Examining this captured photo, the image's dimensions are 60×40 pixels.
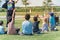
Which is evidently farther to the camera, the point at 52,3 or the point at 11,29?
the point at 52,3

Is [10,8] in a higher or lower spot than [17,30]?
higher

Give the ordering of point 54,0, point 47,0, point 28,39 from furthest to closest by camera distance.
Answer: point 54,0 → point 47,0 → point 28,39

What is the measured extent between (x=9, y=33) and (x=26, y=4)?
131ft

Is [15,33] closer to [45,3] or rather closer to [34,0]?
[45,3]

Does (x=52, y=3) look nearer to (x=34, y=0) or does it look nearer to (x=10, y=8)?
(x=34, y=0)

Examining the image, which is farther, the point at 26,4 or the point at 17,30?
the point at 26,4

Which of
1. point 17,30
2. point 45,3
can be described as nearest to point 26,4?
point 45,3

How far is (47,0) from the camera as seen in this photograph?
50.1 meters

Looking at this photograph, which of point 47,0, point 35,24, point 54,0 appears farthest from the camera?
point 54,0

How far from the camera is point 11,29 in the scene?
37.6ft

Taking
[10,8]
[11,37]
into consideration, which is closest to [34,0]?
[10,8]

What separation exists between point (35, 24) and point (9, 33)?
1.38 meters

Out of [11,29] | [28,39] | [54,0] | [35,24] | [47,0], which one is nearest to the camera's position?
[28,39]

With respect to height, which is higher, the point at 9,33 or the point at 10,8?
the point at 10,8
